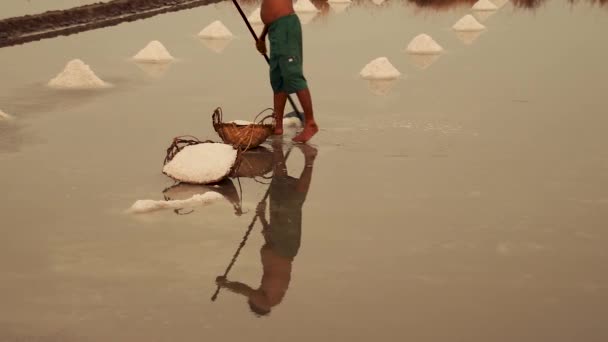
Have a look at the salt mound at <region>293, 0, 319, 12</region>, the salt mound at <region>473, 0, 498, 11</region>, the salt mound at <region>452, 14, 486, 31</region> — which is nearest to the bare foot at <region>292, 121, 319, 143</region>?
the salt mound at <region>452, 14, 486, 31</region>

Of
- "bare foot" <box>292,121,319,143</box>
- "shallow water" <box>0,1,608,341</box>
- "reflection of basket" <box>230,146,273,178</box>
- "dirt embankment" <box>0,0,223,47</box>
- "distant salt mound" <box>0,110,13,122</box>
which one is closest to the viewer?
"shallow water" <box>0,1,608,341</box>

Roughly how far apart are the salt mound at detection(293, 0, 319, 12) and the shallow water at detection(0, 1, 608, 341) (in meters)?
4.59

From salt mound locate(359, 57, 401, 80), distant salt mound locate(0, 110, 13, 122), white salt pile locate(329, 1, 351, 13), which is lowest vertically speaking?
white salt pile locate(329, 1, 351, 13)

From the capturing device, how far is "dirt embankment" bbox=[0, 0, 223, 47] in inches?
386

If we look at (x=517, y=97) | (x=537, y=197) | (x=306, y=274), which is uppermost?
(x=306, y=274)

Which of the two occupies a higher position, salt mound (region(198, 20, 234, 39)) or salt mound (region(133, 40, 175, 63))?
salt mound (region(133, 40, 175, 63))

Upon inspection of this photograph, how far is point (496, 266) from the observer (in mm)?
3717

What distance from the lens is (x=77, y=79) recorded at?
7098mm

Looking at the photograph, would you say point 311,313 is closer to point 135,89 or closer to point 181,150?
point 181,150

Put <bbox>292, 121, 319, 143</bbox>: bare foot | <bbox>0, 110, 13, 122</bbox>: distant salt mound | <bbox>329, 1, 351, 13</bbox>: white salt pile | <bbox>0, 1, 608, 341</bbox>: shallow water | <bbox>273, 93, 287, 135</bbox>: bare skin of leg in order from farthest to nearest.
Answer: <bbox>329, 1, 351, 13</bbox>: white salt pile < <bbox>0, 110, 13, 122</bbox>: distant salt mound < <bbox>273, 93, 287, 135</bbox>: bare skin of leg < <bbox>292, 121, 319, 143</bbox>: bare foot < <bbox>0, 1, 608, 341</bbox>: shallow water

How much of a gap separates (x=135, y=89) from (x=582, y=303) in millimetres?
4342

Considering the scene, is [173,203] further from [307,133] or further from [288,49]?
[288,49]

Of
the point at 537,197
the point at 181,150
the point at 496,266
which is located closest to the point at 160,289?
the point at 496,266

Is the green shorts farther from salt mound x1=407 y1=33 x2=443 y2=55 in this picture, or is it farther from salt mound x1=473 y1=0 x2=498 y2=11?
salt mound x1=473 y1=0 x2=498 y2=11
